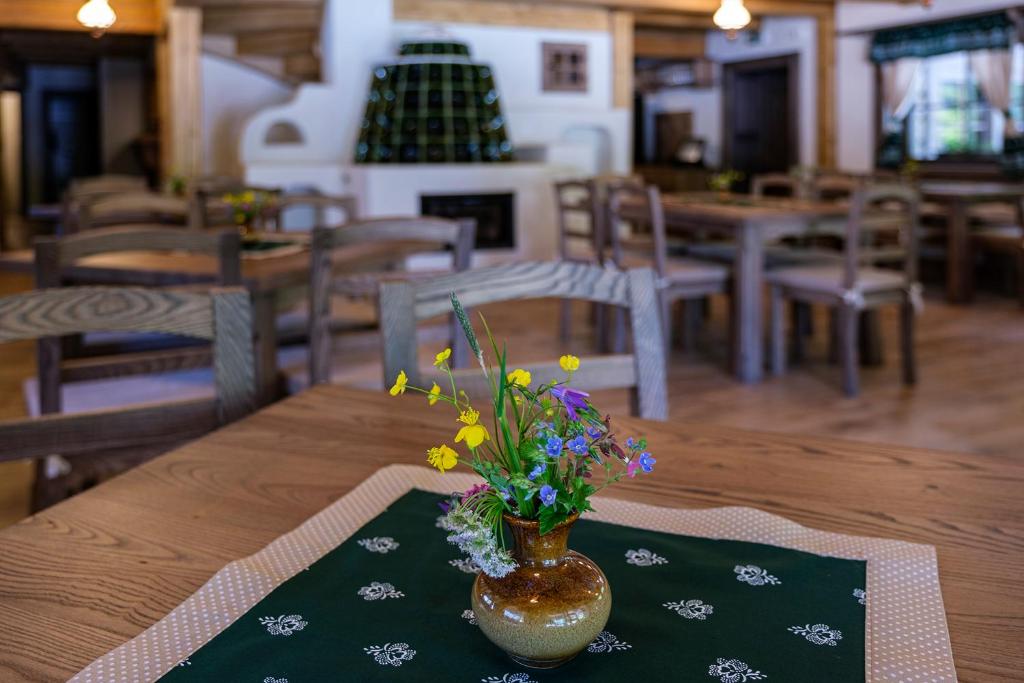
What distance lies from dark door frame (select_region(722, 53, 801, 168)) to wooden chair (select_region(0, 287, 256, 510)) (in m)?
9.68

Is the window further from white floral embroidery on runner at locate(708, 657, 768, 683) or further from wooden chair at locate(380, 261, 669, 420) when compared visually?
white floral embroidery on runner at locate(708, 657, 768, 683)

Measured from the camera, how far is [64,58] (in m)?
14.0

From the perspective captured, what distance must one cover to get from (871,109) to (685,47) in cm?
247

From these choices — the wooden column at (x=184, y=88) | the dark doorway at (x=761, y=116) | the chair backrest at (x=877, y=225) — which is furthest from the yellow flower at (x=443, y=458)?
the dark doorway at (x=761, y=116)

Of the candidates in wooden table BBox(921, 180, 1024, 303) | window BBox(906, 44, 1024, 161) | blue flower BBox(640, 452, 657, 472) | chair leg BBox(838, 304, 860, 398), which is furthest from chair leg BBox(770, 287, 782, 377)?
window BBox(906, 44, 1024, 161)

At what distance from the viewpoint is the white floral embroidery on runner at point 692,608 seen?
88 cm

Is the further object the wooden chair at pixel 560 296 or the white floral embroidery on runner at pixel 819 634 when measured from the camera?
the wooden chair at pixel 560 296

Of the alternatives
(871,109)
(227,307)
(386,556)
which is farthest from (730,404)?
(871,109)

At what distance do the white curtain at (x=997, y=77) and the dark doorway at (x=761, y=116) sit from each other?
202cm

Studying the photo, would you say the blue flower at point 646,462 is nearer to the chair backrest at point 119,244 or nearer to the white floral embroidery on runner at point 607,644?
the white floral embroidery on runner at point 607,644

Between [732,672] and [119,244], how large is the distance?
187 cm

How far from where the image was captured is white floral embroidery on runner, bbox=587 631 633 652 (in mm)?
819

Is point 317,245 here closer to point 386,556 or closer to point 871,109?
point 386,556

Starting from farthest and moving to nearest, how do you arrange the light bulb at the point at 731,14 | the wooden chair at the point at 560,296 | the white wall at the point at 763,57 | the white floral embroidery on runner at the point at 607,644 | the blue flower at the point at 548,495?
the white wall at the point at 763,57, the light bulb at the point at 731,14, the wooden chair at the point at 560,296, the white floral embroidery on runner at the point at 607,644, the blue flower at the point at 548,495
